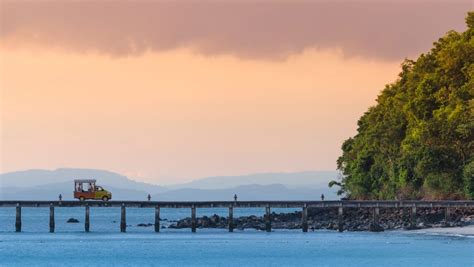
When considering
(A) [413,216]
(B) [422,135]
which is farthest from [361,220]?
(A) [413,216]

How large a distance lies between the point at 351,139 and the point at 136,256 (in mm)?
73179

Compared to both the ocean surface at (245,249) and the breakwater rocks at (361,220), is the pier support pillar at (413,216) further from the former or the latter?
the ocean surface at (245,249)

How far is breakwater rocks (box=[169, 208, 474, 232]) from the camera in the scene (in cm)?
12031

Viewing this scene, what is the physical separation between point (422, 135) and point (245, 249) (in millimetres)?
37472

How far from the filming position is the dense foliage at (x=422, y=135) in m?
134

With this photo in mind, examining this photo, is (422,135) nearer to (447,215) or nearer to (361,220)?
(361,220)

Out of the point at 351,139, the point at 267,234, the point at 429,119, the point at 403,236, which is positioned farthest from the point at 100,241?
the point at 351,139

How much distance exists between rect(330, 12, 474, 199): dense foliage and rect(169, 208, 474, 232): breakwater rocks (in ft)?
11.4

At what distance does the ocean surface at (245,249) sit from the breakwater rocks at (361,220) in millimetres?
3310

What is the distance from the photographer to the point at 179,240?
116 m

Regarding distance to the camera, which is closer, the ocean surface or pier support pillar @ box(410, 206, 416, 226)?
the ocean surface

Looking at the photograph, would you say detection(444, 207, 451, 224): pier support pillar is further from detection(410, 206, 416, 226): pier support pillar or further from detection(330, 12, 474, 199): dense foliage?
detection(330, 12, 474, 199): dense foliage

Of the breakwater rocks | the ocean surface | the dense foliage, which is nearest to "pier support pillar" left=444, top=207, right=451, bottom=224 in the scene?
the breakwater rocks

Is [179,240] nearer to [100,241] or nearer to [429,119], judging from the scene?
[100,241]
